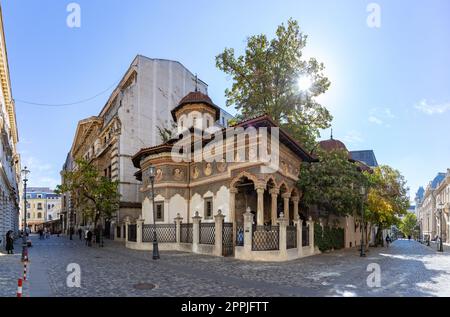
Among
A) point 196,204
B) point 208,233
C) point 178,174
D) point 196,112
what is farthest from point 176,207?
point 196,112

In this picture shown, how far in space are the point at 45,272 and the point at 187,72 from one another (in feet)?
113

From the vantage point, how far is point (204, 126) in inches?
1264

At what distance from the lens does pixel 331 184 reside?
997 inches

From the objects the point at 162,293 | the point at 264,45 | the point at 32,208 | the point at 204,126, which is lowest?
the point at 32,208

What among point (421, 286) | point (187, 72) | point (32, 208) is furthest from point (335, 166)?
point (32, 208)

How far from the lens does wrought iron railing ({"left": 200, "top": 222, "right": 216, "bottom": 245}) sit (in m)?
20.7

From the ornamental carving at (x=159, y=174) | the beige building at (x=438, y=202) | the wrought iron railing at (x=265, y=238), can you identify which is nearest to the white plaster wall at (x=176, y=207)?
the ornamental carving at (x=159, y=174)

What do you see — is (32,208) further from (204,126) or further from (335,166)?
→ (335,166)

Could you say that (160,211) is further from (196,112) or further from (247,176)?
(196,112)

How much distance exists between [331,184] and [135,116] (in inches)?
883

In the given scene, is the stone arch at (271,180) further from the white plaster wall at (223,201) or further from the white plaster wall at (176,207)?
the white plaster wall at (176,207)

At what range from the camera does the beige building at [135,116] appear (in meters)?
37.1

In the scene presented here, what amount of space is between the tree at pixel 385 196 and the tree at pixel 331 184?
6.55 metres
